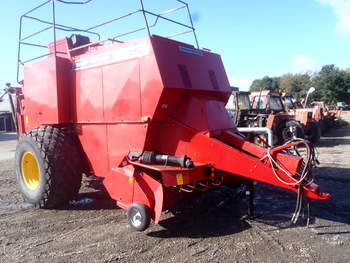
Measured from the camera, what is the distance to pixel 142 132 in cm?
387

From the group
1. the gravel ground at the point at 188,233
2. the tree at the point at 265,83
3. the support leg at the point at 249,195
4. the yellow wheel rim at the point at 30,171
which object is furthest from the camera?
the tree at the point at 265,83

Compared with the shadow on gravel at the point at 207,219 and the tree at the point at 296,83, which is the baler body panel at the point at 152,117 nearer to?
the shadow on gravel at the point at 207,219

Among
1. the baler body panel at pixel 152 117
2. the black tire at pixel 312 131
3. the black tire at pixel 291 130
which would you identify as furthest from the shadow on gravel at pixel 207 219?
the black tire at pixel 312 131

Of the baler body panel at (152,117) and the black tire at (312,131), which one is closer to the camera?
the baler body panel at (152,117)

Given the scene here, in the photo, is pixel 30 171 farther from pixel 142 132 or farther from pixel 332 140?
pixel 332 140

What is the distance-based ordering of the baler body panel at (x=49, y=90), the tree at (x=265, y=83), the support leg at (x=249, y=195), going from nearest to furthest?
the support leg at (x=249, y=195), the baler body panel at (x=49, y=90), the tree at (x=265, y=83)

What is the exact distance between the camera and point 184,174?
3.56 meters

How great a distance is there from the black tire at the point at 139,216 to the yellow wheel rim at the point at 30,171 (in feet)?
7.11

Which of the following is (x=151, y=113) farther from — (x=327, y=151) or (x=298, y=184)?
(x=327, y=151)

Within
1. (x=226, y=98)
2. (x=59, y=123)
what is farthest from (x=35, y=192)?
(x=226, y=98)

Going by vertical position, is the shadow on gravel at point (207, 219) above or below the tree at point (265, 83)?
below

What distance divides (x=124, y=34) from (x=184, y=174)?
9.13ft

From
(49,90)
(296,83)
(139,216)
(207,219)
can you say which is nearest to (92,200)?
(139,216)

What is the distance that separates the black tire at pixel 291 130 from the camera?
1098 centimetres
